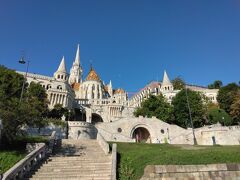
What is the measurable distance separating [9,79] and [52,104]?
2137 cm

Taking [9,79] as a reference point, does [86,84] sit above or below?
above

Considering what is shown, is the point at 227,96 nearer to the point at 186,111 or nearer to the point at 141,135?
the point at 186,111

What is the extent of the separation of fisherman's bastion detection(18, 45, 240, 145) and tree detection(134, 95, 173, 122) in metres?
5.32

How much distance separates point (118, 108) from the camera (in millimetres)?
76188

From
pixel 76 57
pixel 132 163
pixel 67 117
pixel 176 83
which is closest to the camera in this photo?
pixel 132 163

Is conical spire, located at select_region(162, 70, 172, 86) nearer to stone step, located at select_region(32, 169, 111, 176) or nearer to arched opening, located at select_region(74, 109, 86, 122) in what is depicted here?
arched opening, located at select_region(74, 109, 86, 122)

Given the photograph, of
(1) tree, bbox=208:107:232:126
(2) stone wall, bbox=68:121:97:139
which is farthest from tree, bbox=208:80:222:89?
(2) stone wall, bbox=68:121:97:139

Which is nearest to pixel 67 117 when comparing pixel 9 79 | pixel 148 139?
pixel 9 79

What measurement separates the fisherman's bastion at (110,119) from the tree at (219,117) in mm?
10220

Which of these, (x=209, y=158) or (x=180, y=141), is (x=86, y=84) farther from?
(x=209, y=158)

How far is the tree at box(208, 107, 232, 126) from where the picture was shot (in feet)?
169

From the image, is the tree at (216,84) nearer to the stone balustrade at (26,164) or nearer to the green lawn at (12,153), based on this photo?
the green lawn at (12,153)

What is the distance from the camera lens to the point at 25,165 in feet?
46.0

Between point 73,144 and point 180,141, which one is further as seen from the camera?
point 180,141
